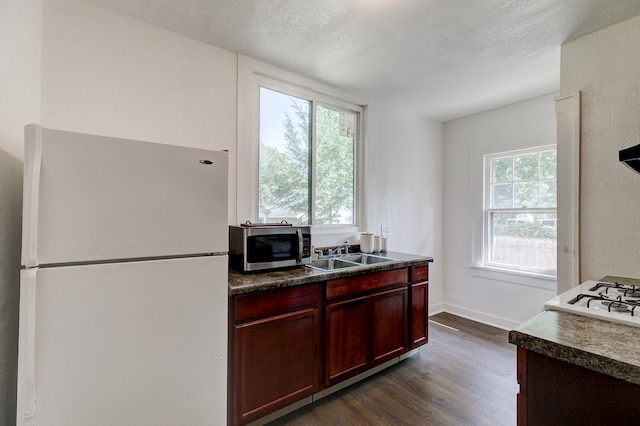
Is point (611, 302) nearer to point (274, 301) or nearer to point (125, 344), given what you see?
point (274, 301)

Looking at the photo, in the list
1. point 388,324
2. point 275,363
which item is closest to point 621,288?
point 388,324

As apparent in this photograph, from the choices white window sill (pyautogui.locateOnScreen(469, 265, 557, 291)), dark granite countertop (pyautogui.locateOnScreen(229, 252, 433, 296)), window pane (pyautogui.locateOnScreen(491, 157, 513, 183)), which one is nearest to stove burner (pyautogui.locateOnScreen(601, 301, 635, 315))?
dark granite countertop (pyautogui.locateOnScreen(229, 252, 433, 296))

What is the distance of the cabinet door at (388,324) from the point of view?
92.4 inches

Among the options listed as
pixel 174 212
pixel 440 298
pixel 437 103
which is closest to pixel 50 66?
pixel 174 212

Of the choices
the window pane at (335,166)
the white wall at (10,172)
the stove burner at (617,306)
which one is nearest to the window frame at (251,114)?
the window pane at (335,166)

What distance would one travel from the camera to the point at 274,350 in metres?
1.81

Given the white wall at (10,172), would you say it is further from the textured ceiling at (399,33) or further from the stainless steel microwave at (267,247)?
the stainless steel microwave at (267,247)

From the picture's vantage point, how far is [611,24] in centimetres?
198

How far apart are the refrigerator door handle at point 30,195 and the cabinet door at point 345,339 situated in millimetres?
1573

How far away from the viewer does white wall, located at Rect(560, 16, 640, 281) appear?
1922mm

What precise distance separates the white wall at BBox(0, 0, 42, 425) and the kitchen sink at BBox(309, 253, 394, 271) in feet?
5.93

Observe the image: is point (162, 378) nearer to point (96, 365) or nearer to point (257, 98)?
point (96, 365)

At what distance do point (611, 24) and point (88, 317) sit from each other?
3.41 m

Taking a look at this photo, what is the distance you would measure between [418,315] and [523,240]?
167 centimetres
